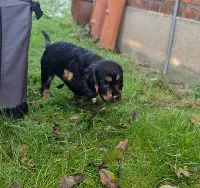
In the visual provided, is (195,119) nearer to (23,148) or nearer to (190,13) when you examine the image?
(23,148)

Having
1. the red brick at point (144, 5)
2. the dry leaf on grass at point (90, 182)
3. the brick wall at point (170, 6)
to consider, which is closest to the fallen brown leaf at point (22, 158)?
the dry leaf on grass at point (90, 182)

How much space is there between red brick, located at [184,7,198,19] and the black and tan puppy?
1704mm

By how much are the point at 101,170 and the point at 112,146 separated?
38cm

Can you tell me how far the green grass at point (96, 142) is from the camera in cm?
234

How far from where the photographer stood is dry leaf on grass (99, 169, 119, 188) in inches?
89.4

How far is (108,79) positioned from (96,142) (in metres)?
0.68

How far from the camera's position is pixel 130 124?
9.61 feet

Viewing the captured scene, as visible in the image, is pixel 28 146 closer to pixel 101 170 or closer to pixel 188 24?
pixel 101 170

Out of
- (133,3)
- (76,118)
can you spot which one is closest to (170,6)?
(133,3)

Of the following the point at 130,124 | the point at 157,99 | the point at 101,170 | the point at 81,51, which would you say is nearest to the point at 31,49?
the point at 81,51

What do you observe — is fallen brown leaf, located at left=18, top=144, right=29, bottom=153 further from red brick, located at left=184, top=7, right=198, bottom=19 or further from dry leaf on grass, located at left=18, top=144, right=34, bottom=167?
red brick, located at left=184, top=7, right=198, bottom=19

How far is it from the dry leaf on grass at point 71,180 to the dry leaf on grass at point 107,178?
0.42 ft

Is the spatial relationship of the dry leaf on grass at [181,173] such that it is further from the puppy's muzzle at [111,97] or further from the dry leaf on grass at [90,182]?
the puppy's muzzle at [111,97]

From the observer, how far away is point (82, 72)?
3430 mm
